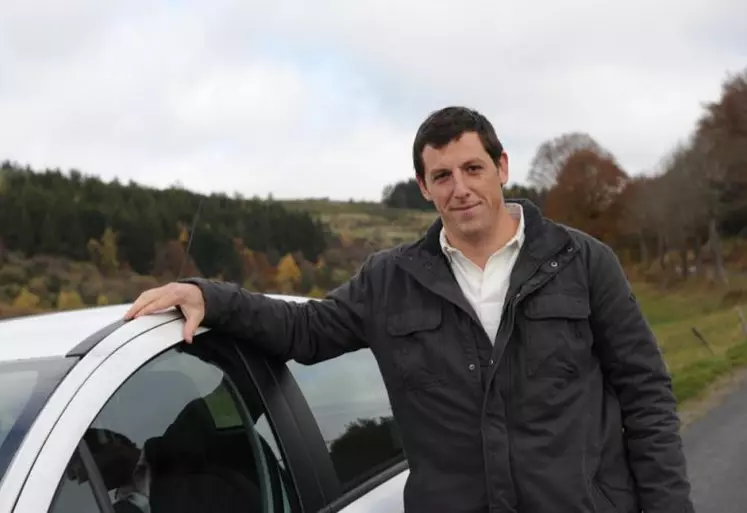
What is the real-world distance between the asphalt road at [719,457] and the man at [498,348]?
4.04 metres

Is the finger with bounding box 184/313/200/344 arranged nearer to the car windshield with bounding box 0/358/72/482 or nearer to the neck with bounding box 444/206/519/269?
the car windshield with bounding box 0/358/72/482

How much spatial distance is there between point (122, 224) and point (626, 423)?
460 centimetres

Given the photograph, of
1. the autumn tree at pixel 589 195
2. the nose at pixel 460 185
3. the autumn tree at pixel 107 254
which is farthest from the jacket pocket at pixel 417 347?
the autumn tree at pixel 589 195

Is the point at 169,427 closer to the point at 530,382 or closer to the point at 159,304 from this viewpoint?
the point at 159,304

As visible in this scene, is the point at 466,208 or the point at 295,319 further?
the point at 295,319

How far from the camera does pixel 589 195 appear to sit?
6281 cm

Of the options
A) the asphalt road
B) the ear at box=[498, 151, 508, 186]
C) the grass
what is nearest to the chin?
the ear at box=[498, 151, 508, 186]

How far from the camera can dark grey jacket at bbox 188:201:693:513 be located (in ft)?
7.69

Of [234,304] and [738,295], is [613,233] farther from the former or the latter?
[234,304]

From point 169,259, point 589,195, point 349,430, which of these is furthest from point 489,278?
point 589,195

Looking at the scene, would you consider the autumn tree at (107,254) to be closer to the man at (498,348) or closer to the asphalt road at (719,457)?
the man at (498,348)

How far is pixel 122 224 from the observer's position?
6.39m

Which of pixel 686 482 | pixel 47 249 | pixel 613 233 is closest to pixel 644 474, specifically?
pixel 686 482

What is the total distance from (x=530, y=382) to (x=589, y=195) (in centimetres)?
6227
